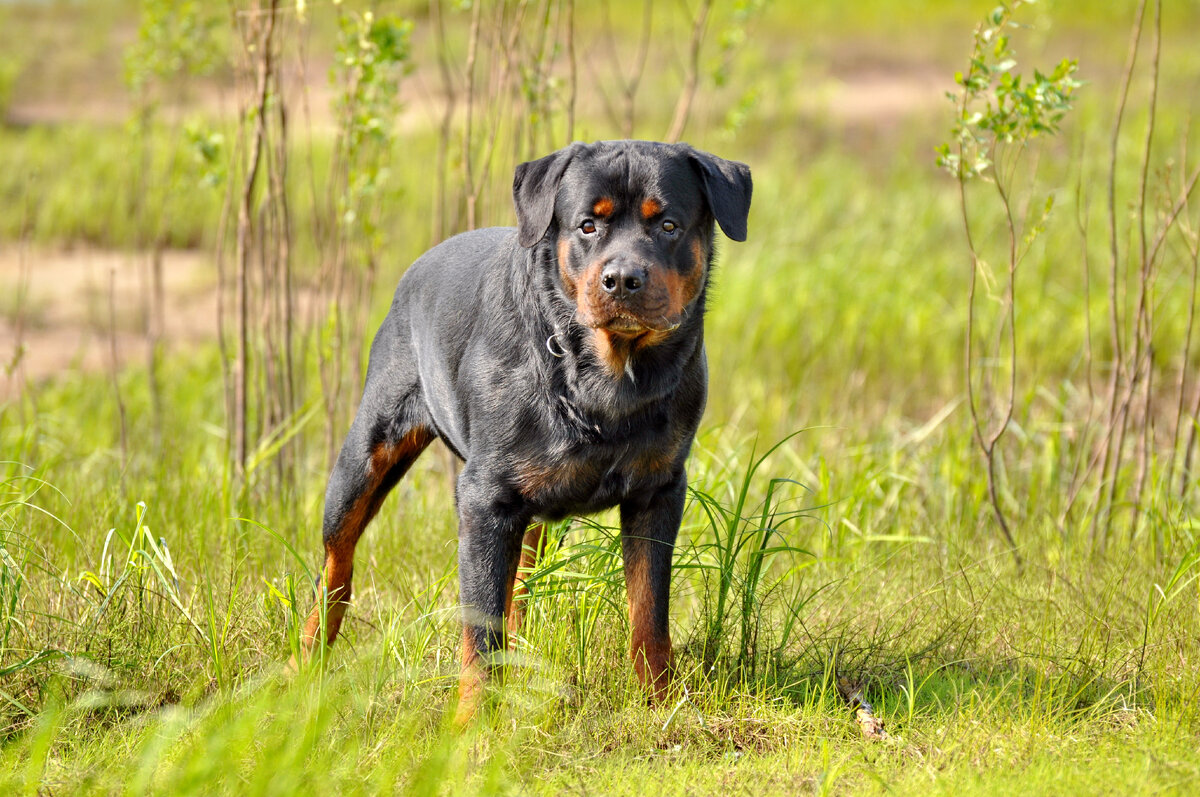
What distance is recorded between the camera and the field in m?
2.55

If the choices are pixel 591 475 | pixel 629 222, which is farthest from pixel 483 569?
pixel 629 222

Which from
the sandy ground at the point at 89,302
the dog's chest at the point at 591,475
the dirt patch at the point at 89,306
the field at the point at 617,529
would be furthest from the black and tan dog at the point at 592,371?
the dirt patch at the point at 89,306

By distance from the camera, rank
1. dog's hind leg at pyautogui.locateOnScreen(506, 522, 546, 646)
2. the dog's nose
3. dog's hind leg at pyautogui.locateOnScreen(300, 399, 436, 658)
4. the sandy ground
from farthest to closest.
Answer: the sandy ground
dog's hind leg at pyautogui.locateOnScreen(300, 399, 436, 658)
dog's hind leg at pyautogui.locateOnScreen(506, 522, 546, 646)
the dog's nose

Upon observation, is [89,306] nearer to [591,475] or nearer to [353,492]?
[353,492]

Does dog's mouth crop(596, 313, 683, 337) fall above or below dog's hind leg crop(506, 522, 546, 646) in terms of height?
above

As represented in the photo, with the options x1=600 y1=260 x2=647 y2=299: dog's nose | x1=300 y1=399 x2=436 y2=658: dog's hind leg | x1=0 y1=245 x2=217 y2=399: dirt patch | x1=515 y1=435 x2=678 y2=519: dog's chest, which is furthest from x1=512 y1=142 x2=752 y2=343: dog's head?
x1=0 y1=245 x2=217 y2=399: dirt patch

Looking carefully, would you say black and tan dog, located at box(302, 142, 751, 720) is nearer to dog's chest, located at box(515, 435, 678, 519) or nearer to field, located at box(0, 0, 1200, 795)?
dog's chest, located at box(515, 435, 678, 519)

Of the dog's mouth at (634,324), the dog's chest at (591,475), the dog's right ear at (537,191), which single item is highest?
the dog's right ear at (537,191)

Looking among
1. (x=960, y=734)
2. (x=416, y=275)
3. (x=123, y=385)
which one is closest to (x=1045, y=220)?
(x=960, y=734)

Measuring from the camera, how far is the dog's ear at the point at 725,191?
275cm

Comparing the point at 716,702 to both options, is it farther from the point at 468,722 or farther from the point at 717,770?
the point at 468,722

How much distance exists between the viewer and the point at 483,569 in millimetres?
2715

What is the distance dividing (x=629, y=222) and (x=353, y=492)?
1162 millimetres

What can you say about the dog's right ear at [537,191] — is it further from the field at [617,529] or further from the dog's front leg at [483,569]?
the field at [617,529]
